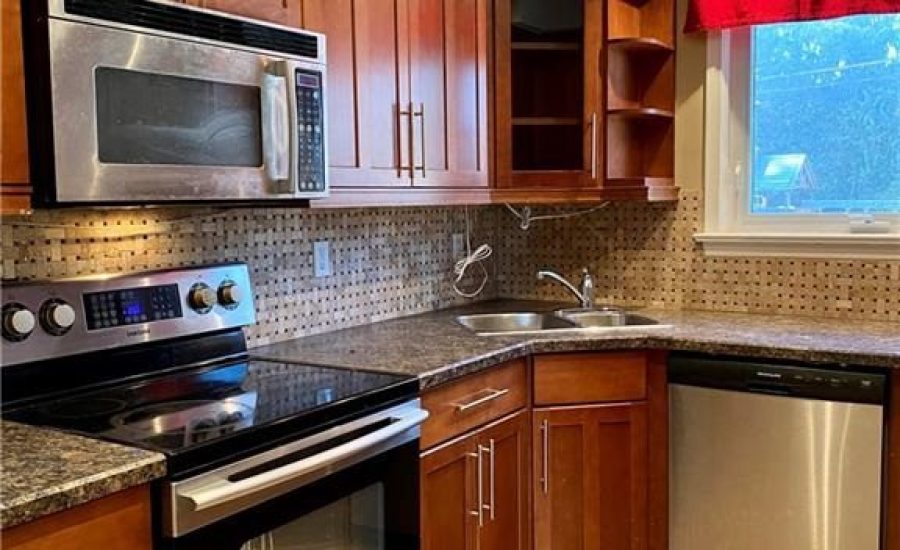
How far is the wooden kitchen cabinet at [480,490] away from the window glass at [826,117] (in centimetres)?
120

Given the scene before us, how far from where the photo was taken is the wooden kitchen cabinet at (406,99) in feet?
7.07

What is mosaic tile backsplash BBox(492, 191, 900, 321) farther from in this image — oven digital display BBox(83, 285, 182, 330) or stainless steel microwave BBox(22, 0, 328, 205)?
oven digital display BBox(83, 285, 182, 330)

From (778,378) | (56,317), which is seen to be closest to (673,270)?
(778,378)

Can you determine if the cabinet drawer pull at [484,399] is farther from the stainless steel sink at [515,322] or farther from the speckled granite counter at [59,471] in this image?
the speckled granite counter at [59,471]

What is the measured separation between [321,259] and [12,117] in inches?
46.7

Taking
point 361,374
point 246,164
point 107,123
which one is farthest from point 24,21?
point 361,374

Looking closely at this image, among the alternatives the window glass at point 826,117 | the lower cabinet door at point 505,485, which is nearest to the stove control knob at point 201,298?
the lower cabinet door at point 505,485

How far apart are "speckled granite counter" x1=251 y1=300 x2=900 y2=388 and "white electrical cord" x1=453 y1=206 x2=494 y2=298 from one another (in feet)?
1.27

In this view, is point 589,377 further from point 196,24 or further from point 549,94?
point 196,24

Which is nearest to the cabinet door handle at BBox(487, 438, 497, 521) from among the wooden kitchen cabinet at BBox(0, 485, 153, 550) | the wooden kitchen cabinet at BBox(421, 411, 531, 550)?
the wooden kitchen cabinet at BBox(421, 411, 531, 550)

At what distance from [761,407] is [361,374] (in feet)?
3.53

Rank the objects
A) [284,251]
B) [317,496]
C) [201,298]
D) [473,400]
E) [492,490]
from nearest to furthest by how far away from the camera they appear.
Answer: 1. [317,496]
2. [201,298]
3. [473,400]
4. [492,490]
5. [284,251]

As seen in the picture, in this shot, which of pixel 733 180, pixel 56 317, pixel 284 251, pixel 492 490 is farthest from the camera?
pixel 733 180

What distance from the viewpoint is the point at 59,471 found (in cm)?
129
